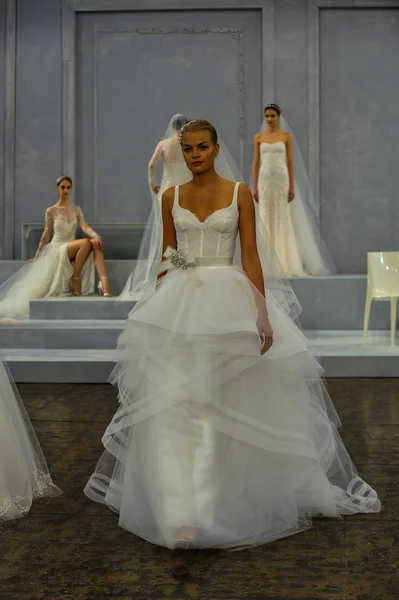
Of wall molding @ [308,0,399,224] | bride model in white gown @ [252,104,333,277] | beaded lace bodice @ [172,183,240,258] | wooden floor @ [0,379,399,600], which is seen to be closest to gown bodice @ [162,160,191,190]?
bride model in white gown @ [252,104,333,277]

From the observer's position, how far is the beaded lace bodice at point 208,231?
107 inches

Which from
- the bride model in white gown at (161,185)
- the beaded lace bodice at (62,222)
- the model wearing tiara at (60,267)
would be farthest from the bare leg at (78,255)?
the bride model in white gown at (161,185)

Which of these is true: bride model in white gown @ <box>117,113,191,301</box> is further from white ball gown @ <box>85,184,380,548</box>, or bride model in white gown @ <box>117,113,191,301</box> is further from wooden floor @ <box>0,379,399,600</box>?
white ball gown @ <box>85,184,380,548</box>

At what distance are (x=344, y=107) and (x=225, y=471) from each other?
1035 centimetres

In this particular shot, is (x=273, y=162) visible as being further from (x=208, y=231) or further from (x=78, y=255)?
(x=208, y=231)

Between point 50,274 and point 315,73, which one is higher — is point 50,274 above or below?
below

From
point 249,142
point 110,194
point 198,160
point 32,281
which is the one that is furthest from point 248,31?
point 198,160

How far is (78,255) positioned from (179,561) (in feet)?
22.6

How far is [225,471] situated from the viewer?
2.63 meters

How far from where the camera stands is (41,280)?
350 inches

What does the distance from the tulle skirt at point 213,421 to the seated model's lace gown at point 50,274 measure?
614 centimetres

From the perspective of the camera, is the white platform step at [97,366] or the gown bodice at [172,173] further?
the gown bodice at [172,173]

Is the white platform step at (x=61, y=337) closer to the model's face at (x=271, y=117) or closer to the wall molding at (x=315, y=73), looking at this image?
the model's face at (x=271, y=117)

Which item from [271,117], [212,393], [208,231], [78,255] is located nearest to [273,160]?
[271,117]
